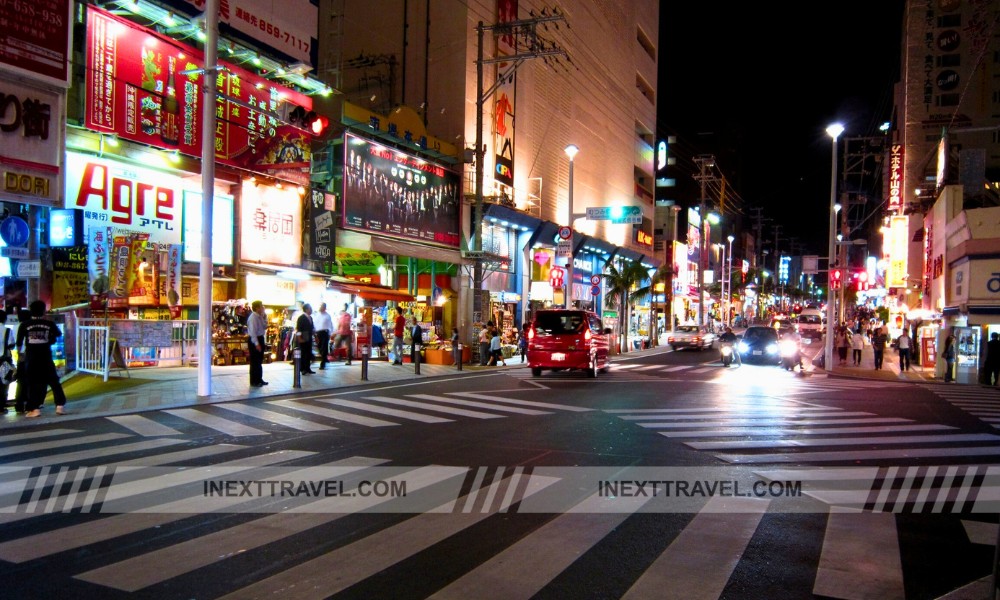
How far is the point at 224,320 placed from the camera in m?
20.0

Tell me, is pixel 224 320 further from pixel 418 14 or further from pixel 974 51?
pixel 974 51

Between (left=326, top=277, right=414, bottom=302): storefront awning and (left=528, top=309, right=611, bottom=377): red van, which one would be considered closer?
(left=528, top=309, right=611, bottom=377): red van

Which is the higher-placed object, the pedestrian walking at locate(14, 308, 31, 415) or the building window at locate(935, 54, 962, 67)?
the building window at locate(935, 54, 962, 67)

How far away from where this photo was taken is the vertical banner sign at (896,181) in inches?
1905

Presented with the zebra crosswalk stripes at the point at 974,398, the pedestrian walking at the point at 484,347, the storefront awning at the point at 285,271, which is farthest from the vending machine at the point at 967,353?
the storefront awning at the point at 285,271

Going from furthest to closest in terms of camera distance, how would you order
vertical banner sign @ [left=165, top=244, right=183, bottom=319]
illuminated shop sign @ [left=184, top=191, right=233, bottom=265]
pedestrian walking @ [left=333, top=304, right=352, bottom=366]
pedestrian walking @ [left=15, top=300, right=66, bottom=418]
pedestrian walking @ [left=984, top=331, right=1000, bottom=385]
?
pedestrian walking @ [left=333, top=304, right=352, bottom=366], pedestrian walking @ [left=984, top=331, right=1000, bottom=385], illuminated shop sign @ [left=184, top=191, right=233, bottom=265], vertical banner sign @ [left=165, top=244, right=183, bottom=319], pedestrian walking @ [left=15, top=300, right=66, bottom=418]

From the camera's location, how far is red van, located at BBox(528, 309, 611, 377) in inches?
809

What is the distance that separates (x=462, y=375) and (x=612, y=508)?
14.6 m

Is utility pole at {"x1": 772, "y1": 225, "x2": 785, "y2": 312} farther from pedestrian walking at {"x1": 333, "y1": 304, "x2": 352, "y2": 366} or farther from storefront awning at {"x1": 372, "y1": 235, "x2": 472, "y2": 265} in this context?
pedestrian walking at {"x1": 333, "y1": 304, "x2": 352, "y2": 366}

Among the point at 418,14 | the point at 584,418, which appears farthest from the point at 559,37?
the point at 584,418

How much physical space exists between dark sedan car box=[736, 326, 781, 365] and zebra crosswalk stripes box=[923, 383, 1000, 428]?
18.1 ft

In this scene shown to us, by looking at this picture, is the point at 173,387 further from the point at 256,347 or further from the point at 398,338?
the point at 398,338

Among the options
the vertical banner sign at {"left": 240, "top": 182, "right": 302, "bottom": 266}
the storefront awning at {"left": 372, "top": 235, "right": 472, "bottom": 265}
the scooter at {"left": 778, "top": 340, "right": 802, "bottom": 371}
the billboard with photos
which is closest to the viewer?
the vertical banner sign at {"left": 240, "top": 182, "right": 302, "bottom": 266}

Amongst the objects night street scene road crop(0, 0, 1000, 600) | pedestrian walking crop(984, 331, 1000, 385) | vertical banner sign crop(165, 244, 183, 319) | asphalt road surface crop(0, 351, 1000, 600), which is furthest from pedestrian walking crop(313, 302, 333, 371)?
pedestrian walking crop(984, 331, 1000, 385)
